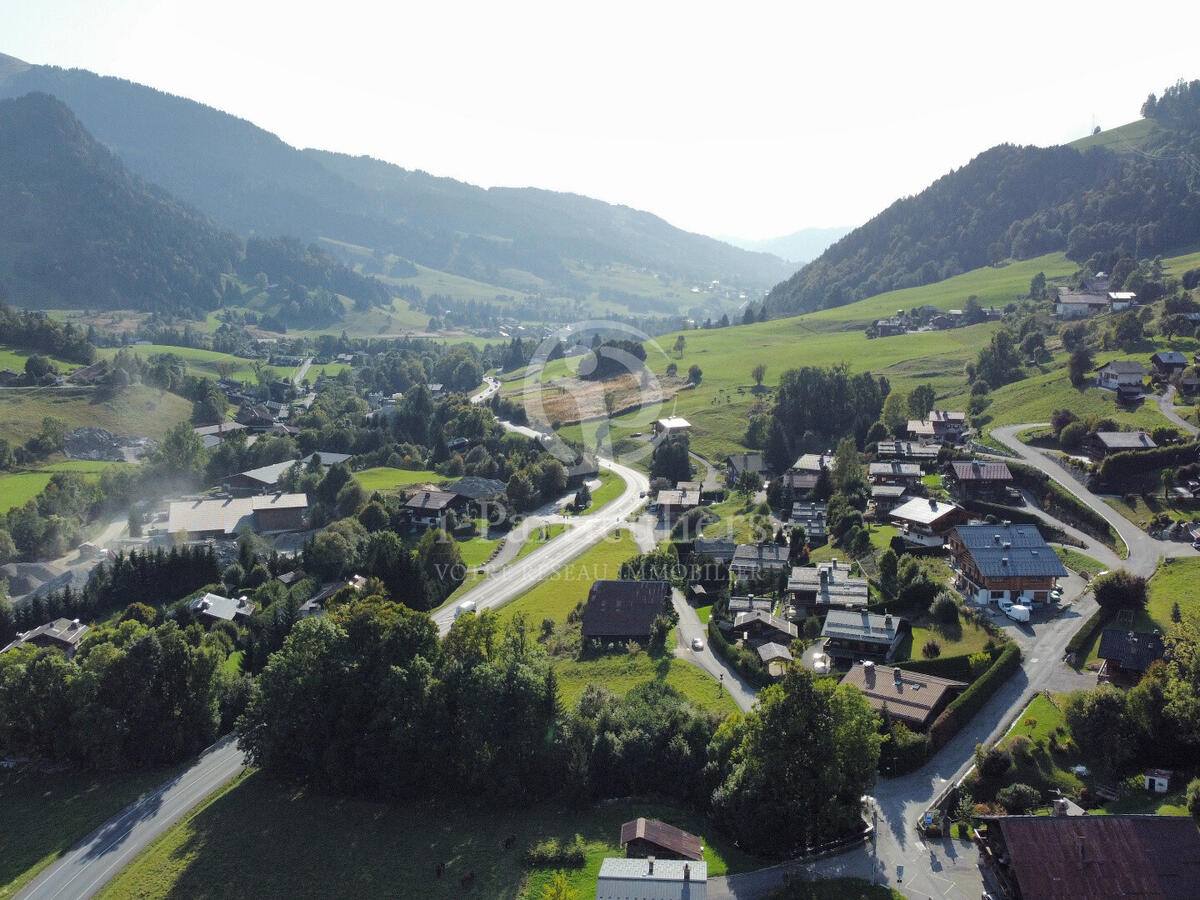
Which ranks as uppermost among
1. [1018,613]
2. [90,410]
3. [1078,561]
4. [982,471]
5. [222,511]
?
[982,471]

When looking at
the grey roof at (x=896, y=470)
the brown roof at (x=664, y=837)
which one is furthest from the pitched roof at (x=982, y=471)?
the brown roof at (x=664, y=837)

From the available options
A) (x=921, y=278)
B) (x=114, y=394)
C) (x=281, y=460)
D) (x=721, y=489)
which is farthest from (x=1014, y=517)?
(x=921, y=278)

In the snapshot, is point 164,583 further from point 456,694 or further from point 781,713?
point 781,713

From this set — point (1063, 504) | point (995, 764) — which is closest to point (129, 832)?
point (995, 764)

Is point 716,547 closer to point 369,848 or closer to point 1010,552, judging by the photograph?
point 1010,552

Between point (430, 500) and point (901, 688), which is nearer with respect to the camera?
point (901, 688)

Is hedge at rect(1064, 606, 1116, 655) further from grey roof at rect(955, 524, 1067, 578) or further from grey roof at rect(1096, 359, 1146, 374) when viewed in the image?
grey roof at rect(1096, 359, 1146, 374)
